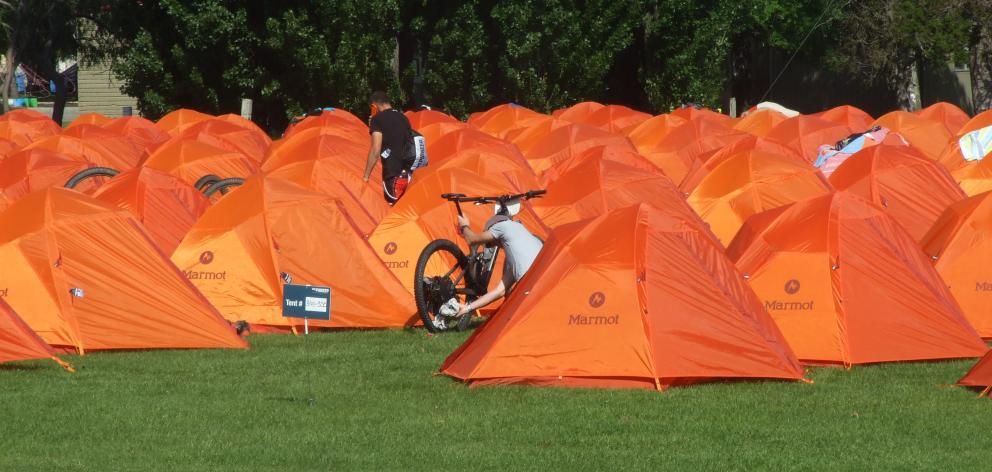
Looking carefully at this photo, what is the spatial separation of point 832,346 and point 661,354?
68.8 inches

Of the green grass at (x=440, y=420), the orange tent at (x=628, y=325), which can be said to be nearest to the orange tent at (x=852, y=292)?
the green grass at (x=440, y=420)

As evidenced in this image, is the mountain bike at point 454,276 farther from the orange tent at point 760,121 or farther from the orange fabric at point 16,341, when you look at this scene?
the orange tent at point 760,121

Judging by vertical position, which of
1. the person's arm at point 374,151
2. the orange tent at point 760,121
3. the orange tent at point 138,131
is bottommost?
the orange tent at point 138,131

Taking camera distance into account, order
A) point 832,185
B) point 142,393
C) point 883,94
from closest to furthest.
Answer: point 142,393 < point 832,185 < point 883,94

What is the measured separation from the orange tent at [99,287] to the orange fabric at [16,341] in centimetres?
108

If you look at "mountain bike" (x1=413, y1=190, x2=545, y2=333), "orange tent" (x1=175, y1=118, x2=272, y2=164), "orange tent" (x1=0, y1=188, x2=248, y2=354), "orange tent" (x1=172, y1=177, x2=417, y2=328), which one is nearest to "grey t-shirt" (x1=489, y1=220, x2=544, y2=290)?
"mountain bike" (x1=413, y1=190, x2=545, y2=333)

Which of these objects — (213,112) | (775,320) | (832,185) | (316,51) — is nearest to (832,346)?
(775,320)

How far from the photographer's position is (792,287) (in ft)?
38.3

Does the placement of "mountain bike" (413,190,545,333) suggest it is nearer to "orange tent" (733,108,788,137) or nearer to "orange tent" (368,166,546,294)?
"orange tent" (368,166,546,294)

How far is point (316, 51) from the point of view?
35438 millimetres

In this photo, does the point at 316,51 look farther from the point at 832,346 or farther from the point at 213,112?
the point at 832,346

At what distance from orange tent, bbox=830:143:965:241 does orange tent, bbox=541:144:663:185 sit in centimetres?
259

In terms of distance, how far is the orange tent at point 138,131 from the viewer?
2480cm

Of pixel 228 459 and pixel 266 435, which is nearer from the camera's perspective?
pixel 228 459
